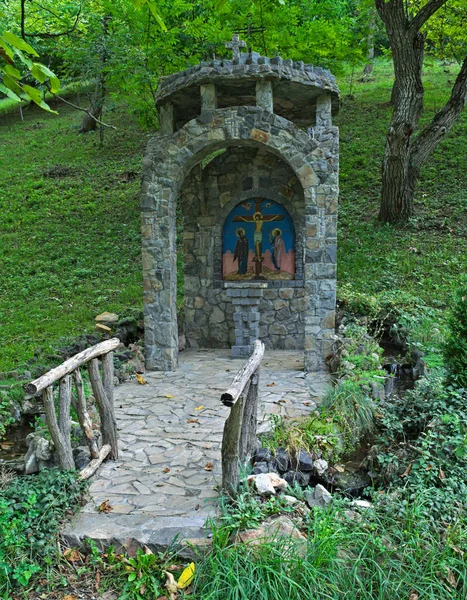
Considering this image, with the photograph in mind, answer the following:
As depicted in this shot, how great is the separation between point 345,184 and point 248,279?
696 centimetres

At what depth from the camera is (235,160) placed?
32.2ft

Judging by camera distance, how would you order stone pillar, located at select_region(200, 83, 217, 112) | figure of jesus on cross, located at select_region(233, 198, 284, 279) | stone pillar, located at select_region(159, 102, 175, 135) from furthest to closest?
figure of jesus on cross, located at select_region(233, 198, 284, 279) < stone pillar, located at select_region(159, 102, 175, 135) < stone pillar, located at select_region(200, 83, 217, 112)

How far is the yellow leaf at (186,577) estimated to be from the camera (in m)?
3.30

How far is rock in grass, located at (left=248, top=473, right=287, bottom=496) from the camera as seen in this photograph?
12.7 feet

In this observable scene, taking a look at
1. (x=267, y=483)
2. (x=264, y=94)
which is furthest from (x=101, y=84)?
(x=267, y=483)

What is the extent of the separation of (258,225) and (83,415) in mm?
6184

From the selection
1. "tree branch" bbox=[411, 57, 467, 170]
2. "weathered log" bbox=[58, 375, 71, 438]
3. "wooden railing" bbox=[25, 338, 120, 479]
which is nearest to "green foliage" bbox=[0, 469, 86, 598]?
"wooden railing" bbox=[25, 338, 120, 479]

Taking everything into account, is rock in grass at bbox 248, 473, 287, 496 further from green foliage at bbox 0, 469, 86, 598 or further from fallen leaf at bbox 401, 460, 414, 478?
green foliage at bbox 0, 469, 86, 598

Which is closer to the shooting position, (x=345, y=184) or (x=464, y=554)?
(x=464, y=554)

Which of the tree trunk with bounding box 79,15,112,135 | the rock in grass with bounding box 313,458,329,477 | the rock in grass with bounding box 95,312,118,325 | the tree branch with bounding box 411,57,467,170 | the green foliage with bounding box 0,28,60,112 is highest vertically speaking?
the tree trunk with bounding box 79,15,112,135

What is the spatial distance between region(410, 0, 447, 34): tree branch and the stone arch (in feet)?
20.1

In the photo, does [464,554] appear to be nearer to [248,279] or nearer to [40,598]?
[40,598]

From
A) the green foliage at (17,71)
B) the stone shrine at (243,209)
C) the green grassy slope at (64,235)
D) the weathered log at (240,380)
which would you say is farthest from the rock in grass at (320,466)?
the green grassy slope at (64,235)

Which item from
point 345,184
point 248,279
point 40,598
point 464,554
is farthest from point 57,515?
point 345,184
